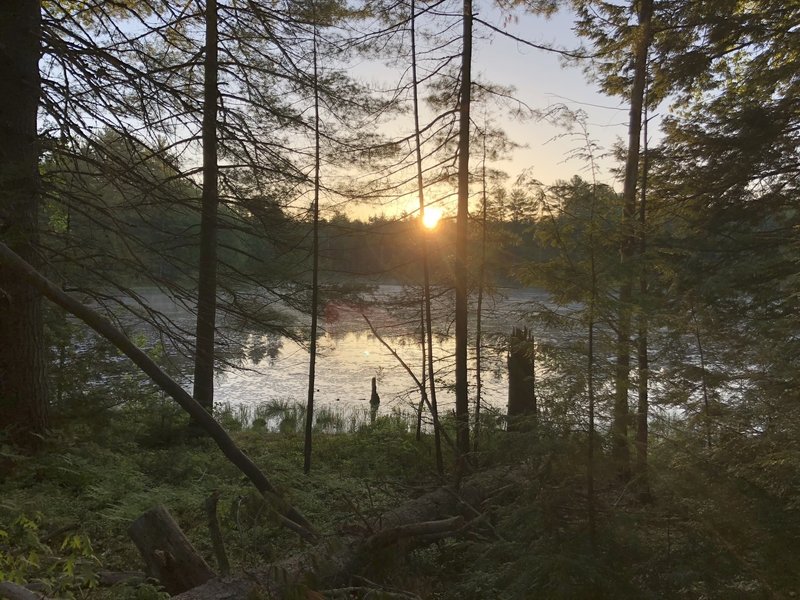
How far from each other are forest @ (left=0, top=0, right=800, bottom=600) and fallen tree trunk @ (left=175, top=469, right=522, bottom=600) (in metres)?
0.03

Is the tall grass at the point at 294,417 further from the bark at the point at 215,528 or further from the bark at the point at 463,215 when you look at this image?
the bark at the point at 215,528

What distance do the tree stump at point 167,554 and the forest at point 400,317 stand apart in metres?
0.02

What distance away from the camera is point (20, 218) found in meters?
4.91

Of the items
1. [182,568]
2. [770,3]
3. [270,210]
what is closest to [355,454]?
[270,210]

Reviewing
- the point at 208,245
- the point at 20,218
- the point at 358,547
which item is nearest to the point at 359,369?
the point at 208,245

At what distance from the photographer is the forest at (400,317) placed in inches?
124

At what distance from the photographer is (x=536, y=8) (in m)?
7.66

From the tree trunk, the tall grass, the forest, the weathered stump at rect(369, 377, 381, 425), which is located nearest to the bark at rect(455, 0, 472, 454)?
the forest

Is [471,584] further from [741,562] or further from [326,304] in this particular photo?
[326,304]

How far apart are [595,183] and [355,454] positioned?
7.81 meters

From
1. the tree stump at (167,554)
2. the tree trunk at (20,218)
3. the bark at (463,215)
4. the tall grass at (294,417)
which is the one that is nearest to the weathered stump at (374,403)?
the tall grass at (294,417)

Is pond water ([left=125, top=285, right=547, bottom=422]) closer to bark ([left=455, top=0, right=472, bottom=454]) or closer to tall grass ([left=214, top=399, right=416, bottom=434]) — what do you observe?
tall grass ([left=214, top=399, right=416, bottom=434])

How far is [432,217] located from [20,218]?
6019 mm

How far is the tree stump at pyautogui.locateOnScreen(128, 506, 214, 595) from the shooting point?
343 cm
